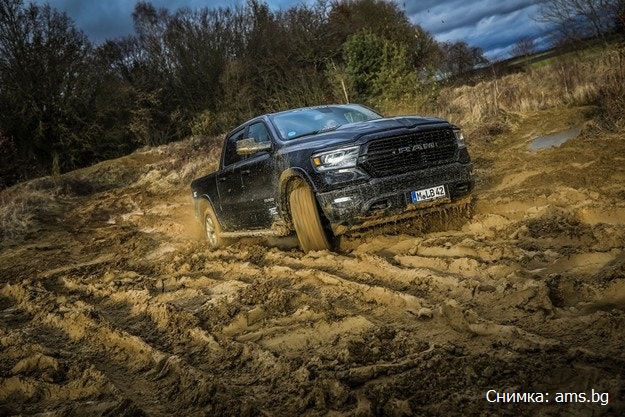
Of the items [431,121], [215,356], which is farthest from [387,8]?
[215,356]

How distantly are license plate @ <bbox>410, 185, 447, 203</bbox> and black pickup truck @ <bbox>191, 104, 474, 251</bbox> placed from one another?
0.01 m

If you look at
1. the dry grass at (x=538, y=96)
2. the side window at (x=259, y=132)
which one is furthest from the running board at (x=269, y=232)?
the dry grass at (x=538, y=96)

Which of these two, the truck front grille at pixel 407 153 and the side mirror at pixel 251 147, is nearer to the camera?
the truck front grille at pixel 407 153

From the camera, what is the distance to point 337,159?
5.16 meters

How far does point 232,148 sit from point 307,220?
2.42 m

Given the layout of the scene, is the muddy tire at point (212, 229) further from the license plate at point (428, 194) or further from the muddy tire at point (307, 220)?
the license plate at point (428, 194)

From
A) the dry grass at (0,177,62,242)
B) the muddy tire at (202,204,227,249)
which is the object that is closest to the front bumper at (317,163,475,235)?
the muddy tire at (202,204,227,249)

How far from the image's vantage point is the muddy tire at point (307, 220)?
5395mm

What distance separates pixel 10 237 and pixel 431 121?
10165 millimetres

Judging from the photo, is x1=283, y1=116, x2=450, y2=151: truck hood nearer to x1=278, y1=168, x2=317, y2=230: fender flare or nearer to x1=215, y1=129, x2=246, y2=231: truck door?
x1=278, y1=168, x2=317, y2=230: fender flare

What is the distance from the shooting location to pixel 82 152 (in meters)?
28.1

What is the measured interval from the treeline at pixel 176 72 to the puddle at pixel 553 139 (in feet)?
28.8

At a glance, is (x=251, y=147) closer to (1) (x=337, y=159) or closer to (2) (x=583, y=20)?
(1) (x=337, y=159)

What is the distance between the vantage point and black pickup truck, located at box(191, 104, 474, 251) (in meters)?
5.12
